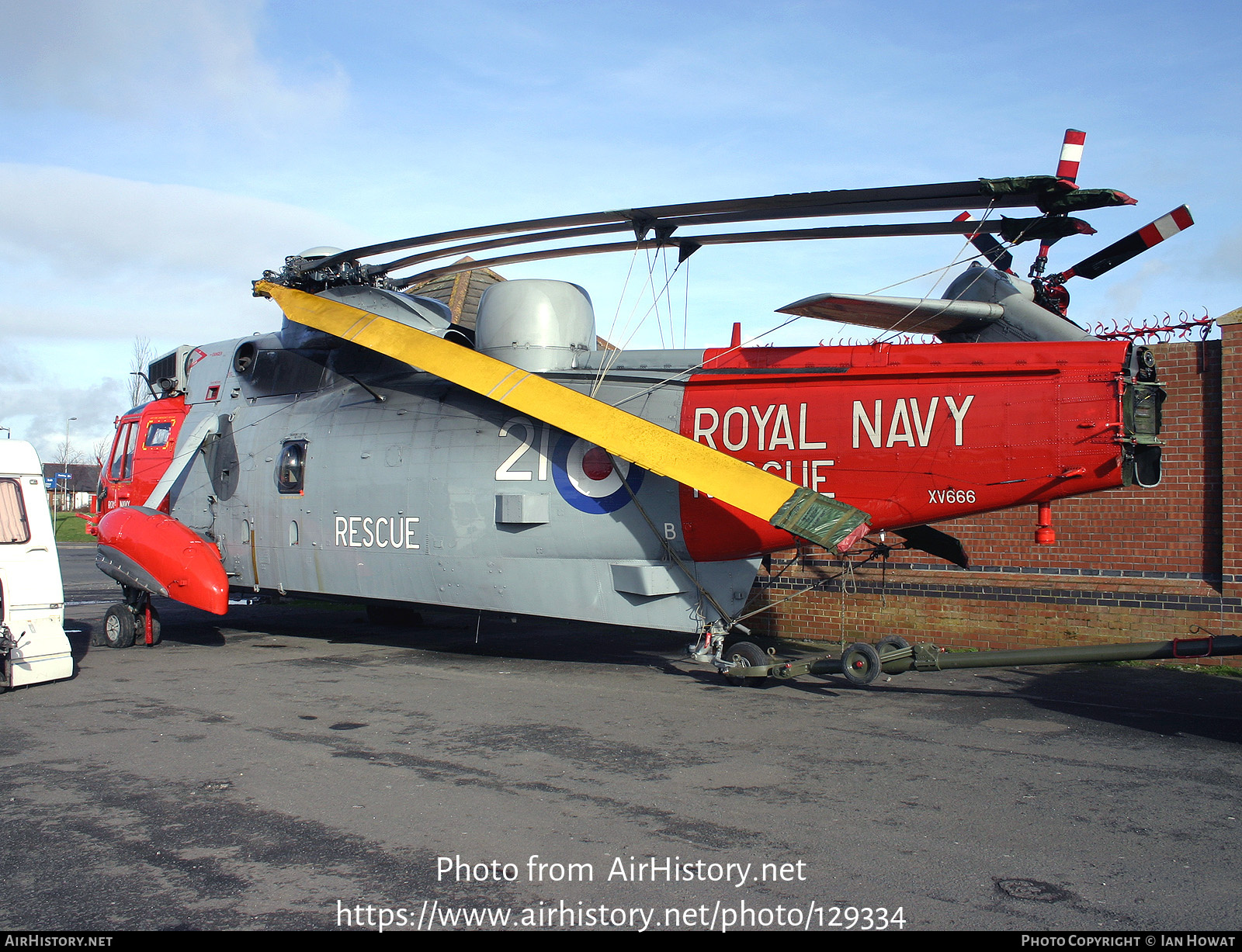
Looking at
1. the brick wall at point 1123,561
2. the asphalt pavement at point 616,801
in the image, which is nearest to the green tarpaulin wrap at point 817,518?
the asphalt pavement at point 616,801

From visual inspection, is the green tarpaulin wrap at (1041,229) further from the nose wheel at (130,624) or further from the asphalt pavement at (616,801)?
the nose wheel at (130,624)

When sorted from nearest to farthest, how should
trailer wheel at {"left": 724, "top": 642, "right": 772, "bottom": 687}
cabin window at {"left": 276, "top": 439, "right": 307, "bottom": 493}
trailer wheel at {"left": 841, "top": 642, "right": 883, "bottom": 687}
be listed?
trailer wheel at {"left": 841, "top": 642, "right": 883, "bottom": 687} < trailer wheel at {"left": 724, "top": 642, "right": 772, "bottom": 687} < cabin window at {"left": 276, "top": 439, "right": 307, "bottom": 493}

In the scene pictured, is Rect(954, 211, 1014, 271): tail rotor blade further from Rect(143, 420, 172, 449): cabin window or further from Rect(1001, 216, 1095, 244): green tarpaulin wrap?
Rect(143, 420, 172, 449): cabin window

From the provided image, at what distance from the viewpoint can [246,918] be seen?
410cm

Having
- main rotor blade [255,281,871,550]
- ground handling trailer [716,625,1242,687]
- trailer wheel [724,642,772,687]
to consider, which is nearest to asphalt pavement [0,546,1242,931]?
trailer wheel [724,642,772,687]

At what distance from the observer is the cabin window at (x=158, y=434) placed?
518 inches

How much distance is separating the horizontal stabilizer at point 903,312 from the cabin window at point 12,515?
7.90 metres

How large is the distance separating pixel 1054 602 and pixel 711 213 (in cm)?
719

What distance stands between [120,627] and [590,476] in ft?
24.0

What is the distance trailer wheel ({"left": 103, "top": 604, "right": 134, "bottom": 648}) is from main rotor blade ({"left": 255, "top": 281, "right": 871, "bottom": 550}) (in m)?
4.89

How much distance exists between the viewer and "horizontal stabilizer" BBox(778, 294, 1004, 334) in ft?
25.5

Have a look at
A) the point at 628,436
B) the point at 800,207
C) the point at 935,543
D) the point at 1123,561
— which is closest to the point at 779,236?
the point at 800,207

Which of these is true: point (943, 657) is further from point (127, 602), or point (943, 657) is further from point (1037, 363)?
point (127, 602)

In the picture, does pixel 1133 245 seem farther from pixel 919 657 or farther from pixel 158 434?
pixel 158 434
